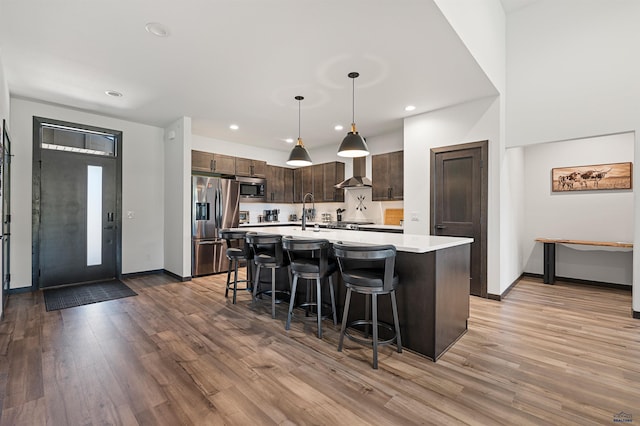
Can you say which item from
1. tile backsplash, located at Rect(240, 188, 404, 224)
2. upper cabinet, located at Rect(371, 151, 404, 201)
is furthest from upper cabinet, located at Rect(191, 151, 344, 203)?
upper cabinet, located at Rect(371, 151, 404, 201)

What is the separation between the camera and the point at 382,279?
2334mm

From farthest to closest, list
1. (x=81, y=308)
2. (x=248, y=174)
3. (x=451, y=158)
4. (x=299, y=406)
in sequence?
(x=248, y=174) → (x=451, y=158) → (x=81, y=308) → (x=299, y=406)

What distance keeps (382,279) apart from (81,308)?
12.2ft

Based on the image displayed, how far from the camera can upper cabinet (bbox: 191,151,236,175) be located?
5.81 m

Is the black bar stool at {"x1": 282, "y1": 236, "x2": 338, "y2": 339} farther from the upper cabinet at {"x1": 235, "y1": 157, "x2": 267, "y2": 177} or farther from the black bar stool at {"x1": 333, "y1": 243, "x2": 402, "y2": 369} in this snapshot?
the upper cabinet at {"x1": 235, "y1": 157, "x2": 267, "y2": 177}

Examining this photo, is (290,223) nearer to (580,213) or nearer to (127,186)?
(127,186)

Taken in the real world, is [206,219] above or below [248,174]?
below

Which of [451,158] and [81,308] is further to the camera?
[451,158]

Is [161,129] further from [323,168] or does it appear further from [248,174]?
[323,168]

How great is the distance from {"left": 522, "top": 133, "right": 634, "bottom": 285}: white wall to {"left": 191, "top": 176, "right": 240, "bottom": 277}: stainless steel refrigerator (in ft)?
17.9

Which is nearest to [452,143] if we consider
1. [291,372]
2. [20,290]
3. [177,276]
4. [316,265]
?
[316,265]

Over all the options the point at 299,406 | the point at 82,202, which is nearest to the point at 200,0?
the point at 299,406

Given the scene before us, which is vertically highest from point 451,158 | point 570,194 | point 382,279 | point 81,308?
point 451,158

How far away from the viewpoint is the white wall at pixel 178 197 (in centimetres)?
495
